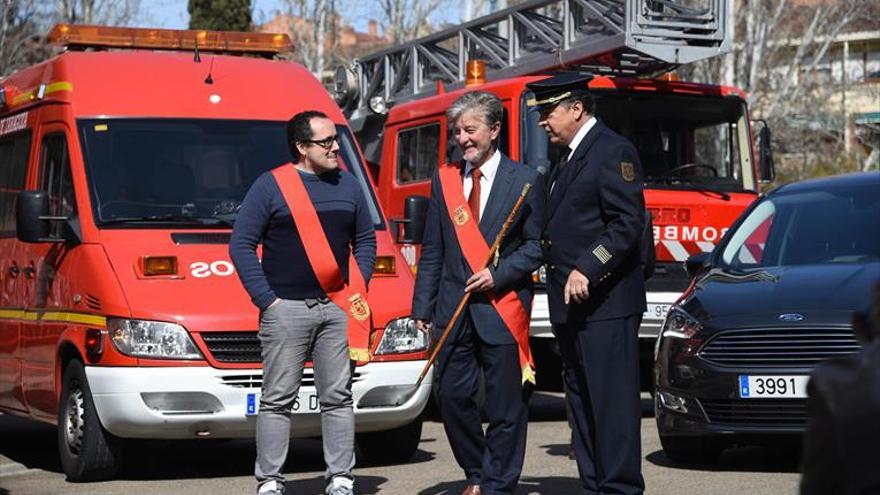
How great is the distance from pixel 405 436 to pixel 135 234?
199 cm

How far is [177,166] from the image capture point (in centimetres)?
1002

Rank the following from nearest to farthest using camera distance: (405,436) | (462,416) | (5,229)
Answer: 1. (462,416)
2. (405,436)
3. (5,229)

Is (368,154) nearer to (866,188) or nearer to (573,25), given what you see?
(573,25)

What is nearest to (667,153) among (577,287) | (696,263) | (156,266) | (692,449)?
(696,263)

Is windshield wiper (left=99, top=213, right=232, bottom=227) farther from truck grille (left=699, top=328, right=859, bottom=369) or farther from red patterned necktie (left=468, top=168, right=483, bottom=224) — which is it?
truck grille (left=699, top=328, right=859, bottom=369)

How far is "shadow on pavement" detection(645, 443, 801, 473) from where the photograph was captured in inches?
378

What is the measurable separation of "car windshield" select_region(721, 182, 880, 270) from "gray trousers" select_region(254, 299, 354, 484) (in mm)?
3063

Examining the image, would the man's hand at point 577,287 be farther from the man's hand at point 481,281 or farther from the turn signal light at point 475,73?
the turn signal light at point 475,73

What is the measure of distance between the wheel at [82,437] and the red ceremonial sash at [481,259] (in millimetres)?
2590

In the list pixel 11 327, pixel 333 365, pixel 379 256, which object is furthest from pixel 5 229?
pixel 333 365

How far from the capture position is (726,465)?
32.2 feet

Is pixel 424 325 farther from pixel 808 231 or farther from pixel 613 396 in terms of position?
pixel 808 231

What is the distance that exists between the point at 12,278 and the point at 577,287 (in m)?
5.00

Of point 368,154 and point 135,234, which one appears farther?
point 368,154
